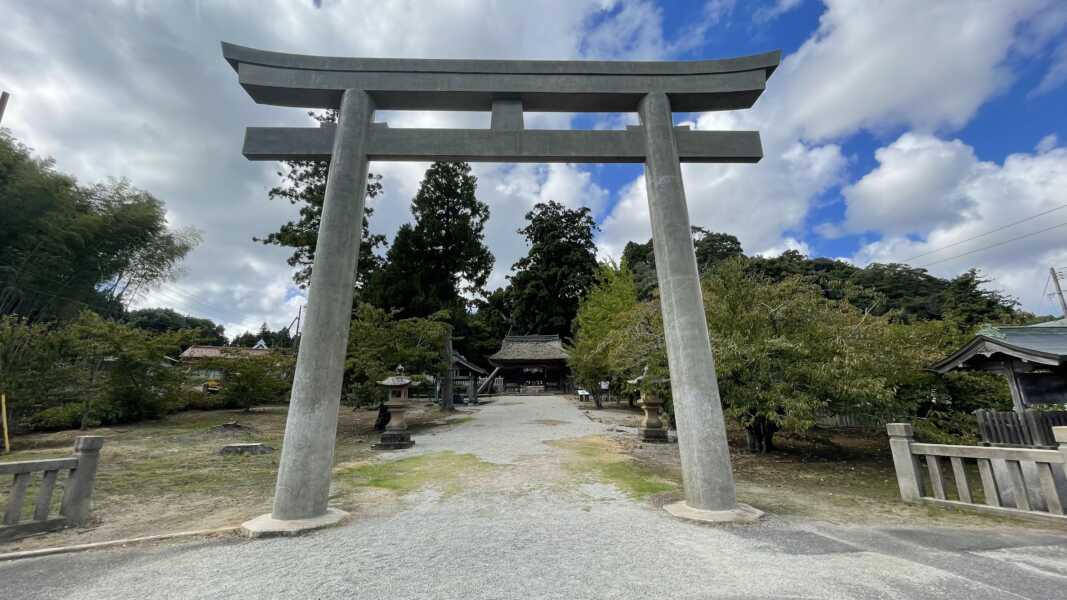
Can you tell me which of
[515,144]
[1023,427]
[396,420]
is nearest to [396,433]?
[396,420]

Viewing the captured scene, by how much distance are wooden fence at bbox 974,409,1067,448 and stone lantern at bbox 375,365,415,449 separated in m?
10.6

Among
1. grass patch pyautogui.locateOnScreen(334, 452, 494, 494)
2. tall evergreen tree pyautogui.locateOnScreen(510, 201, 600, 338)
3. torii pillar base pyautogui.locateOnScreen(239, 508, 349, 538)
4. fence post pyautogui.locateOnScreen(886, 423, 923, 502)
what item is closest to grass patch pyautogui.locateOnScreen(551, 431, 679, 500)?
grass patch pyautogui.locateOnScreen(334, 452, 494, 494)

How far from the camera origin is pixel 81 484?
4.25 m

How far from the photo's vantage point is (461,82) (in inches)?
195

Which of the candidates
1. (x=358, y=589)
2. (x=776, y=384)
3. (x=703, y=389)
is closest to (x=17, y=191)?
(x=358, y=589)

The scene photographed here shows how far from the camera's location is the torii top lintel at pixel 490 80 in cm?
484

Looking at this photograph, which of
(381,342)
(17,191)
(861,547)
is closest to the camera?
(861,547)

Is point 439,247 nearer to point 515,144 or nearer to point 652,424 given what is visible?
point 652,424

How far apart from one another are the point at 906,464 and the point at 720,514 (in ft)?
9.47

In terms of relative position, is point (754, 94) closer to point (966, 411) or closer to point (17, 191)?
point (966, 411)

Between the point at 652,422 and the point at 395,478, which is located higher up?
the point at 652,422

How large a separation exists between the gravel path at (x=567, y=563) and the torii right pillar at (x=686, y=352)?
0.38m

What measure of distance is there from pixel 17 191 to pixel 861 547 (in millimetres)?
22785

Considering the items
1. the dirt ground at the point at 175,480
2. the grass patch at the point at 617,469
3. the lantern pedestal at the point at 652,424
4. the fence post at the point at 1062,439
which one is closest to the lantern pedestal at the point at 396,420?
the dirt ground at the point at 175,480
